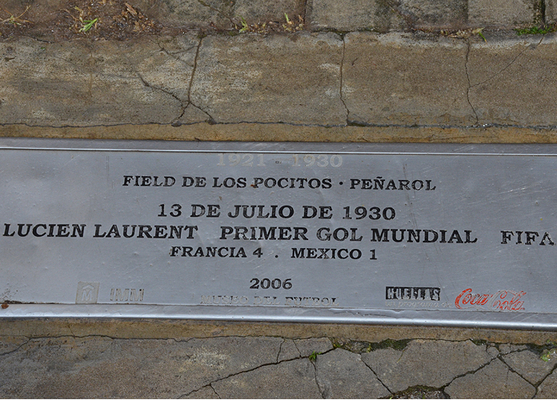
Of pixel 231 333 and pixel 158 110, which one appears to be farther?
pixel 158 110

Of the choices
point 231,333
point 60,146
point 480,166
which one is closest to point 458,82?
point 480,166

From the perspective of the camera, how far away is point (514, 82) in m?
2.78

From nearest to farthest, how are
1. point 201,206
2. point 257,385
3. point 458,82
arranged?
1. point 257,385
2. point 201,206
3. point 458,82

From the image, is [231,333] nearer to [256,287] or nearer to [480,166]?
[256,287]

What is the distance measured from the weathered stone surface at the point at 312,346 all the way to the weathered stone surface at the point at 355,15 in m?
2.09

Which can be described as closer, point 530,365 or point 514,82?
point 530,365

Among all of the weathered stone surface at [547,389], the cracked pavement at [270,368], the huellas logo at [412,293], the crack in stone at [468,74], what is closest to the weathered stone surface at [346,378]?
the cracked pavement at [270,368]

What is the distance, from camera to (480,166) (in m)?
2.65

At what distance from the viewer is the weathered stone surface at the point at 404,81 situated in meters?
2.77

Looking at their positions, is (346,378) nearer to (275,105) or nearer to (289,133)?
(289,133)

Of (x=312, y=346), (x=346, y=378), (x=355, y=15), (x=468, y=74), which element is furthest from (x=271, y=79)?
(x=346, y=378)

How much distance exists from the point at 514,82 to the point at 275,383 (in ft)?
8.08

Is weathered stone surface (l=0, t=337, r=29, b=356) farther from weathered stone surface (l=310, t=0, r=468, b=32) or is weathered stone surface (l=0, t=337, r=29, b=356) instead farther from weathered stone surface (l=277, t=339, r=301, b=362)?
weathered stone surface (l=310, t=0, r=468, b=32)

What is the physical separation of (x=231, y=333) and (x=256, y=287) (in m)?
0.31
